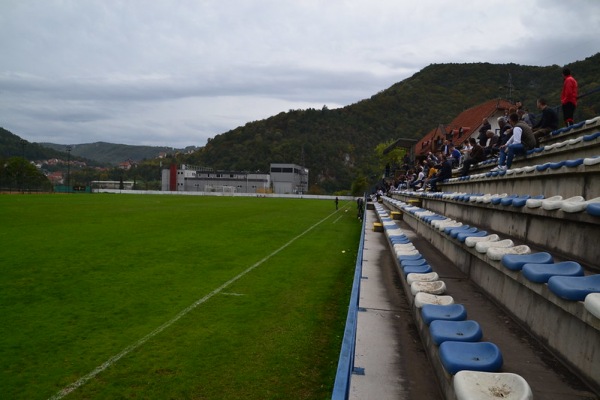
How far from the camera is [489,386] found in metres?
1.87

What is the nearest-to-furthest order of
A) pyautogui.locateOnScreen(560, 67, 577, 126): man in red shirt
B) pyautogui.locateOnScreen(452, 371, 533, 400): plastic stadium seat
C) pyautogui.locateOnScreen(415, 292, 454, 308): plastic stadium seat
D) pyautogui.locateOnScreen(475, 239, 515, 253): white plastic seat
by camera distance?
pyautogui.locateOnScreen(452, 371, 533, 400): plastic stadium seat → pyautogui.locateOnScreen(415, 292, 454, 308): plastic stadium seat → pyautogui.locateOnScreen(475, 239, 515, 253): white plastic seat → pyautogui.locateOnScreen(560, 67, 577, 126): man in red shirt

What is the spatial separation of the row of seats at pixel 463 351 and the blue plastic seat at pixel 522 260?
451 mm

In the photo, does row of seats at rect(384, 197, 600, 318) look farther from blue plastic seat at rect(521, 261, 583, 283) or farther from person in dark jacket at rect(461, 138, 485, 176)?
person in dark jacket at rect(461, 138, 485, 176)

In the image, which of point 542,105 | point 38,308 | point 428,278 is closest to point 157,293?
point 38,308

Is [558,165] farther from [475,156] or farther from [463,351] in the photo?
[475,156]

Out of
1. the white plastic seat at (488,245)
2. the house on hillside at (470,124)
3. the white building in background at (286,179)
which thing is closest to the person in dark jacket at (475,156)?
the white plastic seat at (488,245)

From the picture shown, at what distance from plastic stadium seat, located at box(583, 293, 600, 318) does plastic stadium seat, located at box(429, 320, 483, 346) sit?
678 millimetres

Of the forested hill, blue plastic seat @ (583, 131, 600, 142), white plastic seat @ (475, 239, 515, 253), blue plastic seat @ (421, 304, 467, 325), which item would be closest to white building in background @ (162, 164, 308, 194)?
the forested hill

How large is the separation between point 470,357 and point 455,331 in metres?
0.36

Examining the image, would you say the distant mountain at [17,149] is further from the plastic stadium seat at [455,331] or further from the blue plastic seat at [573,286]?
the blue plastic seat at [573,286]

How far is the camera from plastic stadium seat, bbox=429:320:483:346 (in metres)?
2.45

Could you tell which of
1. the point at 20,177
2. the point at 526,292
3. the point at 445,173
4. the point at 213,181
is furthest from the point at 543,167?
the point at 213,181

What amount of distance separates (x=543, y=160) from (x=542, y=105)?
2097mm

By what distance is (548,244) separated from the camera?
11.6 feet
